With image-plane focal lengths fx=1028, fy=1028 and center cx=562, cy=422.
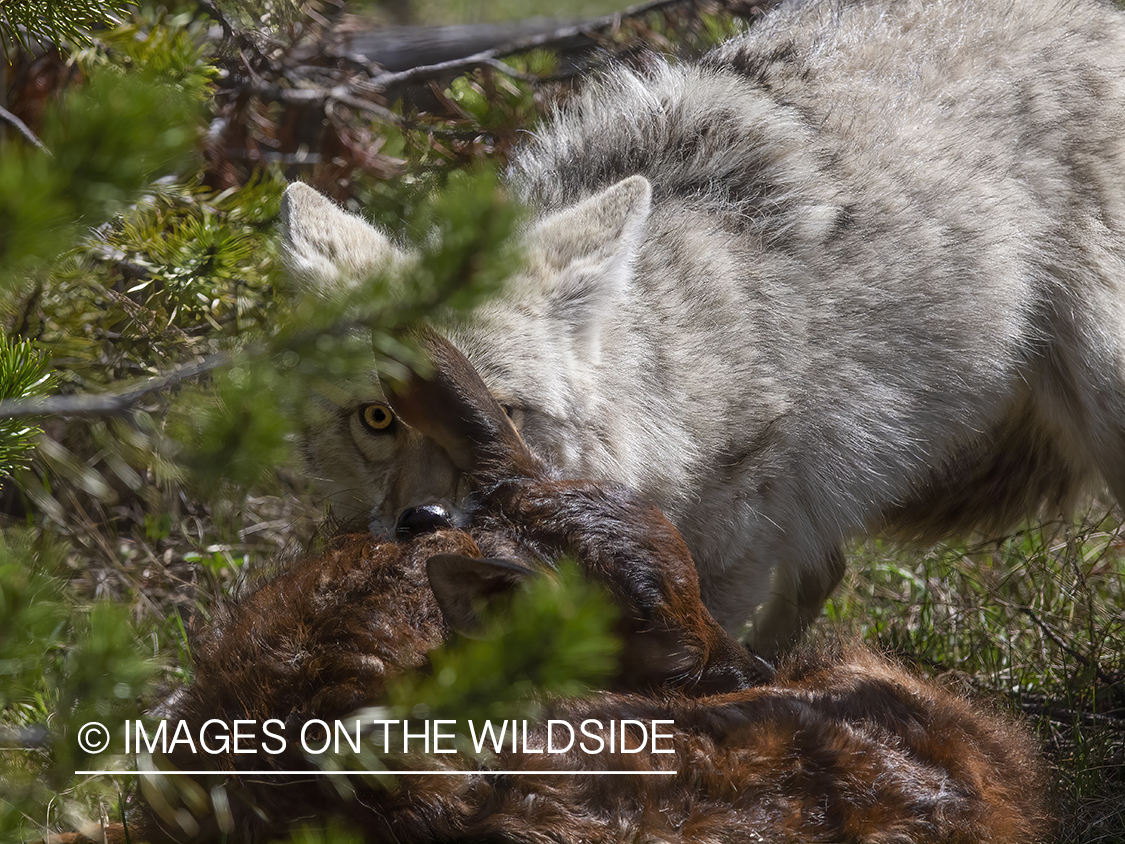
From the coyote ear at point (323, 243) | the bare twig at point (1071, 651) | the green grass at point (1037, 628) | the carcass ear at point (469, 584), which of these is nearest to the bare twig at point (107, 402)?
the carcass ear at point (469, 584)

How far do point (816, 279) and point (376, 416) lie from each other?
1.49m

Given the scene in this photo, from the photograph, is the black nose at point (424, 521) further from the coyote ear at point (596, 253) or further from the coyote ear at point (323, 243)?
the coyote ear at point (596, 253)

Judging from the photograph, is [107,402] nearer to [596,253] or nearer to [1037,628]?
[596,253]

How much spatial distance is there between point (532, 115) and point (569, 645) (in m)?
3.42

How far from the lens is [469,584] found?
80.5 inches

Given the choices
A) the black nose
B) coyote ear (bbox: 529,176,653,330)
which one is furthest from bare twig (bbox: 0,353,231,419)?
coyote ear (bbox: 529,176,653,330)

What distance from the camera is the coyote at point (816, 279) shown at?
3125 mm

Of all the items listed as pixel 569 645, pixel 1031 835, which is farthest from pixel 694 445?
pixel 569 645

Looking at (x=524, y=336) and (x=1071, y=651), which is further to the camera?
(x=1071, y=651)

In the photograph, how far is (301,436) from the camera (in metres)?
3.10

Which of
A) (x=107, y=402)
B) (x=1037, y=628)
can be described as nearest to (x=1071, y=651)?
(x=1037, y=628)

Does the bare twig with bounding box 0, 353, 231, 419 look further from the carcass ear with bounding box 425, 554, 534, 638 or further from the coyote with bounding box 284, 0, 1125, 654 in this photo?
the coyote with bounding box 284, 0, 1125, 654

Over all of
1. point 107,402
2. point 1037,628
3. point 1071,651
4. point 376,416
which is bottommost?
point 1037,628

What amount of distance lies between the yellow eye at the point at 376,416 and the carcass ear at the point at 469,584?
0.86 m
